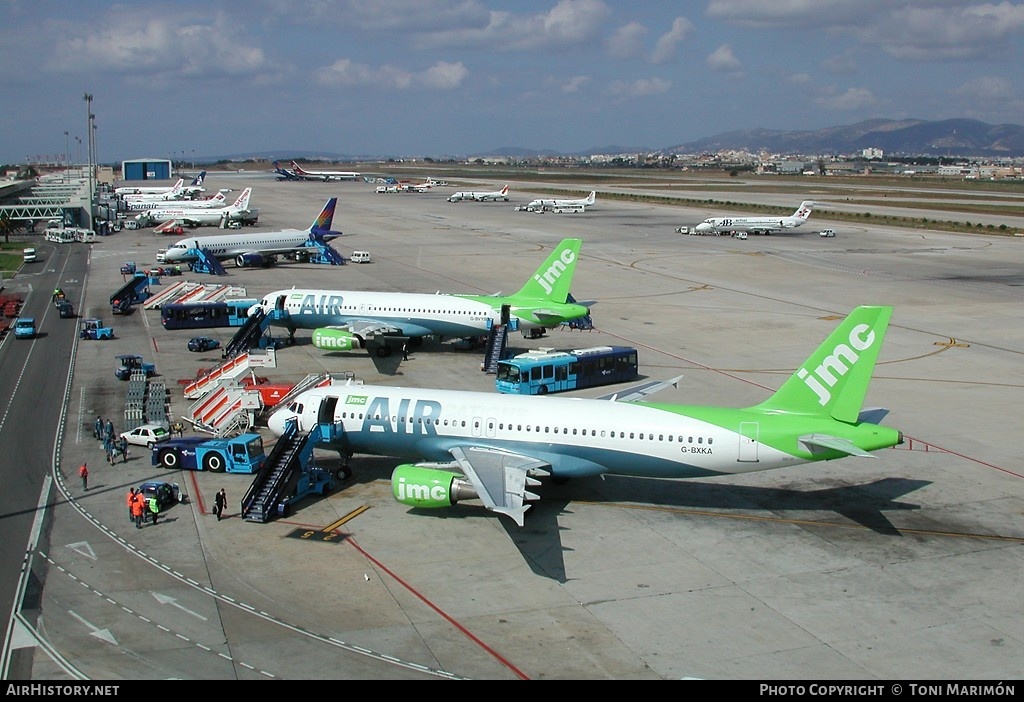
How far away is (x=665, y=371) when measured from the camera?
61.1 metres

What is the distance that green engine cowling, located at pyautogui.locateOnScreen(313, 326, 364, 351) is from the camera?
206 ft

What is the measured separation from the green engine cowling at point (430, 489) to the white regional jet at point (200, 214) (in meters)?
137

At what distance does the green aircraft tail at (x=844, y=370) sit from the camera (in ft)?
113

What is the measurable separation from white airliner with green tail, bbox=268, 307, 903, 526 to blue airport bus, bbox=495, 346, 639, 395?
15.1 m

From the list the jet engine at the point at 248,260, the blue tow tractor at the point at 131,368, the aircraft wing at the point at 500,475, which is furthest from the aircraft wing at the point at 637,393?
the jet engine at the point at 248,260

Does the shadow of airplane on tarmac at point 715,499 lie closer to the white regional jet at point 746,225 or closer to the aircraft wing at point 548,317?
the aircraft wing at point 548,317

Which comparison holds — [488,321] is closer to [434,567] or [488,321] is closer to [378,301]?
[378,301]

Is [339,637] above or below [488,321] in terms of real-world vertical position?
below

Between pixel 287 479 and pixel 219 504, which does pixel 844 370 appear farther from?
pixel 219 504

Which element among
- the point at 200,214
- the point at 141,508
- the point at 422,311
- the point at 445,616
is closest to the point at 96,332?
the point at 422,311

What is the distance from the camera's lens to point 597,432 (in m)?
37.0

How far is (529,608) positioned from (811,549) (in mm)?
11485

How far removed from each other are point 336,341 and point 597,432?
30.5 meters
